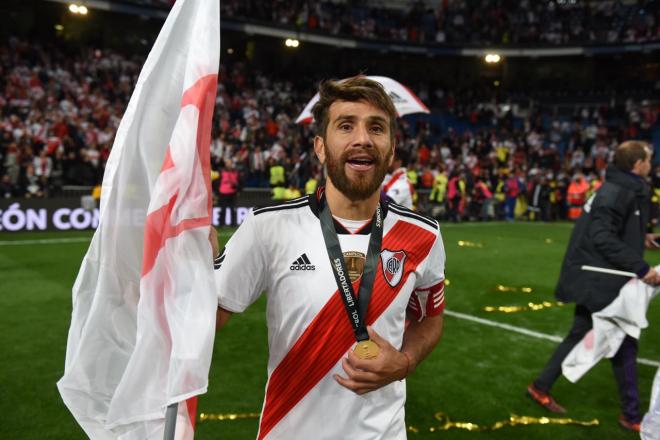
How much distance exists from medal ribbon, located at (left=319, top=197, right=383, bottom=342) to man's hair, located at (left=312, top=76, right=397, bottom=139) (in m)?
0.38

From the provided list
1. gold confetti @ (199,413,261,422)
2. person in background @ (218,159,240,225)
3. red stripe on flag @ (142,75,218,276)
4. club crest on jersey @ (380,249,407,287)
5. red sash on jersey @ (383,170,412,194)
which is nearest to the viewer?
red stripe on flag @ (142,75,218,276)

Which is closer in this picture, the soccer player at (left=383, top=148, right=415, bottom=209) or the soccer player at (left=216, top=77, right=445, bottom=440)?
the soccer player at (left=216, top=77, right=445, bottom=440)

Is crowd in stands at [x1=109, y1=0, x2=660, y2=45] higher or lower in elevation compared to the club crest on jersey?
higher

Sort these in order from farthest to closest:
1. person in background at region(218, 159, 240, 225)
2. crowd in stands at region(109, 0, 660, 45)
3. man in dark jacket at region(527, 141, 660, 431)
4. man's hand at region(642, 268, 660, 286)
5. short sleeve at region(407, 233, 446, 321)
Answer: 1. crowd in stands at region(109, 0, 660, 45)
2. person in background at region(218, 159, 240, 225)
3. man in dark jacket at region(527, 141, 660, 431)
4. man's hand at region(642, 268, 660, 286)
5. short sleeve at region(407, 233, 446, 321)

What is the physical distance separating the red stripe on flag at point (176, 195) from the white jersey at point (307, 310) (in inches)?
11.2

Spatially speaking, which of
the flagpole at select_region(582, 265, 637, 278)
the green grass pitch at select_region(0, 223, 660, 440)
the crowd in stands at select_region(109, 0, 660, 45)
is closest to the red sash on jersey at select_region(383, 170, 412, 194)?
the green grass pitch at select_region(0, 223, 660, 440)

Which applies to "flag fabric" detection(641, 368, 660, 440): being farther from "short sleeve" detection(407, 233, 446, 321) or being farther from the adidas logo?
the adidas logo

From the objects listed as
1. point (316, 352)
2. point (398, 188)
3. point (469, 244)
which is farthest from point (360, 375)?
point (469, 244)

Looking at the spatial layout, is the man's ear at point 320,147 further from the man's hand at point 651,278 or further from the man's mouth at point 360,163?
the man's hand at point 651,278

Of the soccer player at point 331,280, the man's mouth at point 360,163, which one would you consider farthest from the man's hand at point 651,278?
the man's mouth at point 360,163

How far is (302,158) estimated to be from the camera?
71.5ft

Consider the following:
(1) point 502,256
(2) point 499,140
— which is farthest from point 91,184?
(2) point 499,140

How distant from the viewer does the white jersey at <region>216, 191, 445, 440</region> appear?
85.9 inches

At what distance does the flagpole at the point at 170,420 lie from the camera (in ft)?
5.78
